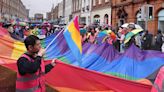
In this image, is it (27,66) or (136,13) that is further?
(136,13)

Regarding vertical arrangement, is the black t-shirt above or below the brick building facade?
below

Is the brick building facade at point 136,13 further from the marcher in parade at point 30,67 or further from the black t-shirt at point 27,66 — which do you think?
the black t-shirt at point 27,66

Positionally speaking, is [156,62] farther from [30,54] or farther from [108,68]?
[30,54]

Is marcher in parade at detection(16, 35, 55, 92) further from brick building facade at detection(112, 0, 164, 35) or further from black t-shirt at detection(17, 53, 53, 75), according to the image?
brick building facade at detection(112, 0, 164, 35)

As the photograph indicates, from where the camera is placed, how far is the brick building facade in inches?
1137

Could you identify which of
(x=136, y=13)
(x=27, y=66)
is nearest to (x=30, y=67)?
(x=27, y=66)

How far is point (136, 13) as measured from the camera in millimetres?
33125

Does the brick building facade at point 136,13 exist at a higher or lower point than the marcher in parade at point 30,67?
higher

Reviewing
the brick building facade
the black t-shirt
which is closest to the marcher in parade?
the black t-shirt

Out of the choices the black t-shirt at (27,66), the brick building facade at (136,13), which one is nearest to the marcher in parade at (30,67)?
the black t-shirt at (27,66)

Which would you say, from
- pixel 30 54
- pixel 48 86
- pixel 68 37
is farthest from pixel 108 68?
pixel 30 54

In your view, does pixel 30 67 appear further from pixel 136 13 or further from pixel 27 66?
pixel 136 13

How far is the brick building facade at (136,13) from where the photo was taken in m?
28.9

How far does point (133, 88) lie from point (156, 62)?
14.4 ft
